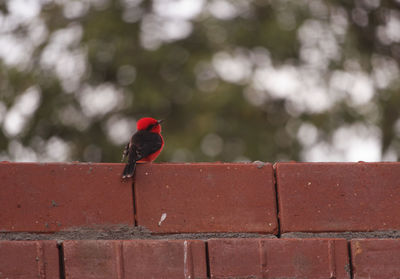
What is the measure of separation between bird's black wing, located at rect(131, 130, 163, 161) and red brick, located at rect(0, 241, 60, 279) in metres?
1.52

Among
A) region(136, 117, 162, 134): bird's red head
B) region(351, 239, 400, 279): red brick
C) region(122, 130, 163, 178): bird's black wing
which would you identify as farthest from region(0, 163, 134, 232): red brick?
region(136, 117, 162, 134): bird's red head

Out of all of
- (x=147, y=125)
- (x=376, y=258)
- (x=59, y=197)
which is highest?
(x=147, y=125)

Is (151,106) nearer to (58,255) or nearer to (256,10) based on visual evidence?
(256,10)

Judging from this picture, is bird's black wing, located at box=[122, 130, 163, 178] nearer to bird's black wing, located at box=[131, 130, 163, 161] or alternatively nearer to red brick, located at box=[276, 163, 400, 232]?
bird's black wing, located at box=[131, 130, 163, 161]

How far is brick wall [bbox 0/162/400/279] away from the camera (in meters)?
2.18

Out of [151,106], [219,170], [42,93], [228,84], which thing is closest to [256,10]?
[228,84]

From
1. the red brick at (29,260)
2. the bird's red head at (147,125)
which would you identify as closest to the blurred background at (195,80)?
the bird's red head at (147,125)

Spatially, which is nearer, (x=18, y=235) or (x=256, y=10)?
(x=18, y=235)

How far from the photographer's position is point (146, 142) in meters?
3.98

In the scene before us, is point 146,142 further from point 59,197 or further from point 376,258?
point 376,258

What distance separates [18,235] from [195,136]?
8.90 m

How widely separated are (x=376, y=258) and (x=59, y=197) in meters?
1.02

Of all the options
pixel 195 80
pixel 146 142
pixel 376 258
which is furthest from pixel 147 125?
pixel 195 80

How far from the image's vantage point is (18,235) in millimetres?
2211
